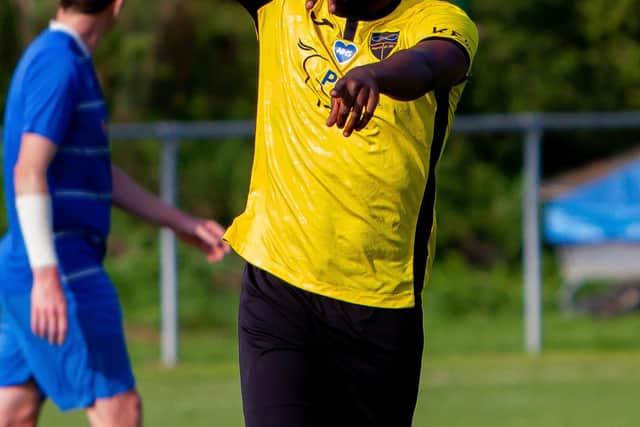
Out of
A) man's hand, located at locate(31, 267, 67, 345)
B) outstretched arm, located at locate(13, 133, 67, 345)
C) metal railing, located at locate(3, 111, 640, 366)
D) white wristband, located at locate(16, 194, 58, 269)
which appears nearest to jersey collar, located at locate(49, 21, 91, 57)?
outstretched arm, located at locate(13, 133, 67, 345)

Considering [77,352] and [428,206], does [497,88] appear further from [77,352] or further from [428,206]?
[428,206]

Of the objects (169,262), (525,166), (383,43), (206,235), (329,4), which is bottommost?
(169,262)

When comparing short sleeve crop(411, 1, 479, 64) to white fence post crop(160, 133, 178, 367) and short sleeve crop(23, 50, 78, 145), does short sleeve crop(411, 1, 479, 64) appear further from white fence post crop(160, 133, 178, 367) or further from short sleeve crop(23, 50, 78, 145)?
white fence post crop(160, 133, 178, 367)

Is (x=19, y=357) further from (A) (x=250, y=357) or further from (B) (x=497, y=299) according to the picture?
(B) (x=497, y=299)

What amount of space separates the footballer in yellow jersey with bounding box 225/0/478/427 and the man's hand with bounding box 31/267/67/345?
93 cm

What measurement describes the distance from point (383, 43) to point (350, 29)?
0.37 feet

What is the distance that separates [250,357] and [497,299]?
39.4 ft

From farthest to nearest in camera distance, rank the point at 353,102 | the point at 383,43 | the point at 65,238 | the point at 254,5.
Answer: the point at 65,238 → the point at 254,5 → the point at 383,43 → the point at 353,102

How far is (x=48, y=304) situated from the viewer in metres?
4.68

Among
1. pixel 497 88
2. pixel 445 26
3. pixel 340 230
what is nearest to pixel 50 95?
pixel 340 230

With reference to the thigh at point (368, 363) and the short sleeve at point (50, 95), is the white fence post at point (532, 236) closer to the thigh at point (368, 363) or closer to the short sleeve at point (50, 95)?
the short sleeve at point (50, 95)

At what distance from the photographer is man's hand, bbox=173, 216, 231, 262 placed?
5273 millimetres

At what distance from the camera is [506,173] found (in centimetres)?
1617

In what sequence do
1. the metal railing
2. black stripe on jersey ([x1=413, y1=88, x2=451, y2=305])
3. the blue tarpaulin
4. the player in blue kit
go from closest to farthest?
1. black stripe on jersey ([x1=413, y1=88, x2=451, y2=305])
2. the player in blue kit
3. the metal railing
4. the blue tarpaulin
